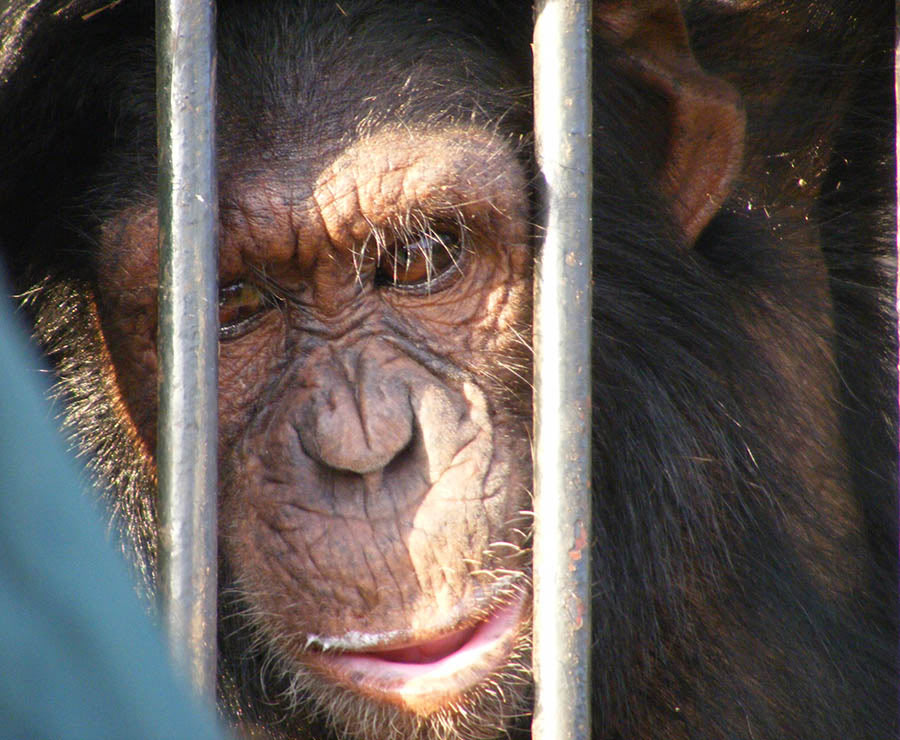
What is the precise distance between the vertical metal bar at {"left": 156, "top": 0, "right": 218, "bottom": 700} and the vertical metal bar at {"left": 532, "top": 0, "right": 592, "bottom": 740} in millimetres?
479

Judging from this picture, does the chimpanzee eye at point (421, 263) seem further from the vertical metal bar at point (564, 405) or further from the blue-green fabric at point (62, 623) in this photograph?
the blue-green fabric at point (62, 623)

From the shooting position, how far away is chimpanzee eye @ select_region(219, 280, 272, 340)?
2.25 metres

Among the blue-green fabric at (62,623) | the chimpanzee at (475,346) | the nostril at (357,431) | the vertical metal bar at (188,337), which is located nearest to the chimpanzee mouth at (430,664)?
the chimpanzee at (475,346)

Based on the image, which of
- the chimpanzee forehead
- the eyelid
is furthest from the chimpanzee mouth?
the chimpanzee forehead

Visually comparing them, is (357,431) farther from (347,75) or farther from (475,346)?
(347,75)

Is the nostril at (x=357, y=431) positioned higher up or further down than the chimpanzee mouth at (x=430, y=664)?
higher up

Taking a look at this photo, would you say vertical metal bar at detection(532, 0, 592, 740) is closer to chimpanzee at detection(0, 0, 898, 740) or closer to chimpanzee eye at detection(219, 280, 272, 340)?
chimpanzee at detection(0, 0, 898, 740)

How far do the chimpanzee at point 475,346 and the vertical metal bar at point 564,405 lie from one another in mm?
329

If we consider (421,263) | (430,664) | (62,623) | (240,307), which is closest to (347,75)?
(421,263)

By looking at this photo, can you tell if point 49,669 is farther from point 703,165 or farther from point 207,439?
point 703,165

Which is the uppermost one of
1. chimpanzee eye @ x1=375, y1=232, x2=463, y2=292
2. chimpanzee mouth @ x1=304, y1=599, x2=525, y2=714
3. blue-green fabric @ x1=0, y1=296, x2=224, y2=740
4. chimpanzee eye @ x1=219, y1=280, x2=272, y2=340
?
chimpanzee eye @ x1=375, y1=232, x2=463, y2=292

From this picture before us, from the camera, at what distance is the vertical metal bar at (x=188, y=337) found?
1572 millimetres

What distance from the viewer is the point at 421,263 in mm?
2238

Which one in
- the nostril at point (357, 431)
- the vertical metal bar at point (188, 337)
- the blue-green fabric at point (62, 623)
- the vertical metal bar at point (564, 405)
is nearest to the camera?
the blue-green fabric at point (62, 623)
